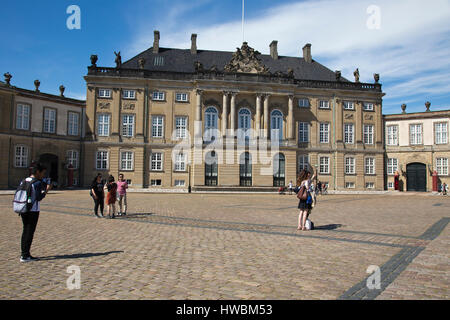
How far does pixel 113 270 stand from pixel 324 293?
3.61 meters

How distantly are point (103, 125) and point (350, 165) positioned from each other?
31.9m

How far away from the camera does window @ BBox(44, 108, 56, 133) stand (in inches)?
1550

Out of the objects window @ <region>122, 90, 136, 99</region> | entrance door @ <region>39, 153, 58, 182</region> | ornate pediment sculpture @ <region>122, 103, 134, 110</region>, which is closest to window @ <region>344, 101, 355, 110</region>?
window @ <region>122, 90, 136, 99</region>

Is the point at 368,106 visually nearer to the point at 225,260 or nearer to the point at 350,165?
the point at 350,165

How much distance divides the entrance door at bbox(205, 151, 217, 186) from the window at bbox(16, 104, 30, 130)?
20074 millimetres

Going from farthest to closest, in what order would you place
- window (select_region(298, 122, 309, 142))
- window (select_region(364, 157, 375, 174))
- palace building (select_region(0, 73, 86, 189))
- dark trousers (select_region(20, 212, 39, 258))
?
window (select_region(364, 157, 375, 174)) < window (select_region(298, 122, 309, 142)) < palace building (select_region(0, 73, 86, 189)) < dark trousers (select_region(20, 212, 39, 258))

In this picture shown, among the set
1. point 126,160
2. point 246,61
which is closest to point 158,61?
point 246,61

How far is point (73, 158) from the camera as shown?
4122 cm

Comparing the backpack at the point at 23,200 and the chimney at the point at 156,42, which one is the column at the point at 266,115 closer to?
the chimney at the point at 156,42

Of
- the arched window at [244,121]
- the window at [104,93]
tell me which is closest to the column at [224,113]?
the arched window at [244,121]

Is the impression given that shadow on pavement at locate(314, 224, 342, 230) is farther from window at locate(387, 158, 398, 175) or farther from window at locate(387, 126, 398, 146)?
window at locate(387, 126, 398, 146)

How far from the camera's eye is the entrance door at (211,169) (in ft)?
136

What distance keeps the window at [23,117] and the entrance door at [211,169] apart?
2007cm

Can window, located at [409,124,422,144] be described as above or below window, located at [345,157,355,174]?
above
